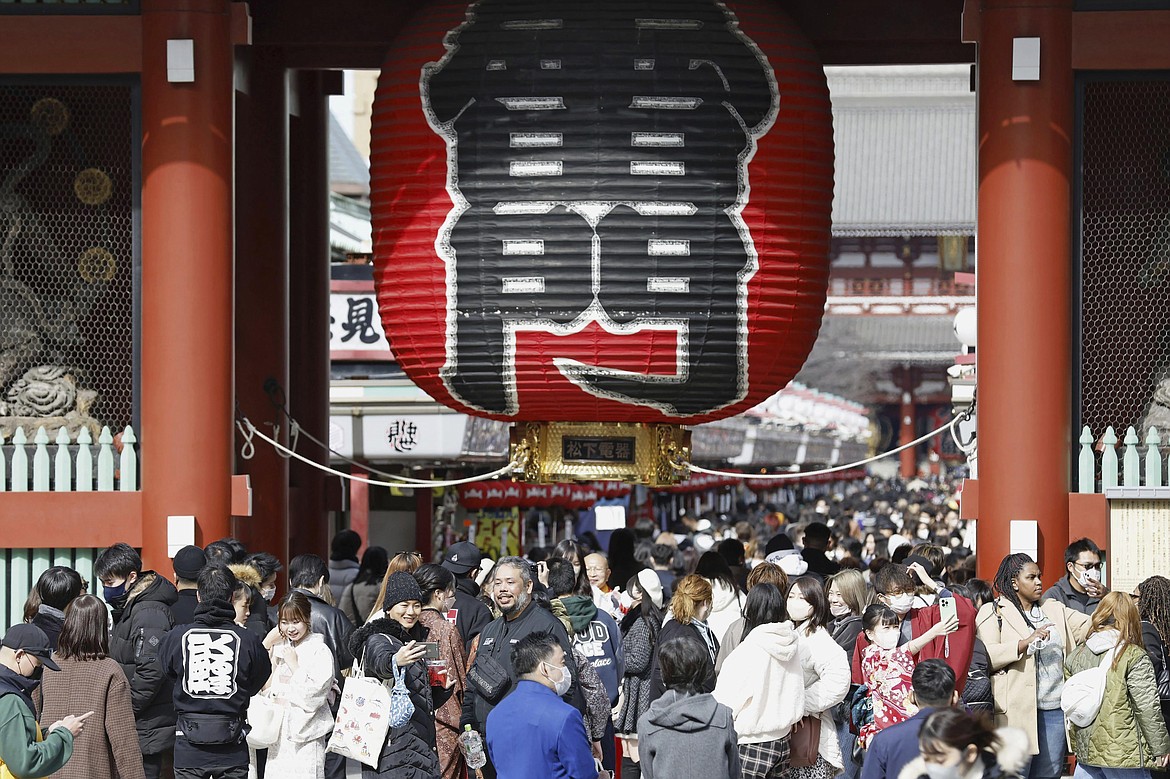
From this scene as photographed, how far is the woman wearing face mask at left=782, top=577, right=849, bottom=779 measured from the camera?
8.57 m

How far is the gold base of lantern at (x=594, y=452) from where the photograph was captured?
493 inches

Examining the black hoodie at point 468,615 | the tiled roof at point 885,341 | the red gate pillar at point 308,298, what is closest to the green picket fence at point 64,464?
the black hoodie at point 468,615

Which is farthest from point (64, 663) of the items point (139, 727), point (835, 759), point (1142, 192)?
point (1142, 192)

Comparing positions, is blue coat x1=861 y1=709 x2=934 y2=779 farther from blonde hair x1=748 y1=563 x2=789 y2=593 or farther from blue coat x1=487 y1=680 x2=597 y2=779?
blonde hair x1=748 y1=563 x2=789 y2=593

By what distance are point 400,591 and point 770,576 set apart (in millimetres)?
1949

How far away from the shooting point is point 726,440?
105 feet

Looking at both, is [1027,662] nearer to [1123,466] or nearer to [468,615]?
[468,615]

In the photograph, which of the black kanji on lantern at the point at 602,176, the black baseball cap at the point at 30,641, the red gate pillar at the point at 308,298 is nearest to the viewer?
the black baseball cap at the point at 30,641

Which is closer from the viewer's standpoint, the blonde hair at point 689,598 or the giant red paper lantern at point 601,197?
the blonde hair at point 689,598

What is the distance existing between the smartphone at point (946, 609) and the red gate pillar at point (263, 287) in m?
6.63

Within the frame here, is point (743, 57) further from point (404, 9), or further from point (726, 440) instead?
point (726, 440)

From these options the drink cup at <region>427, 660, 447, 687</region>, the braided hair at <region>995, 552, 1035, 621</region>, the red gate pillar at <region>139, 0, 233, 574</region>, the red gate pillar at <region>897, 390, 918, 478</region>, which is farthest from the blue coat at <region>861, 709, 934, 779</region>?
the red gate pillar at <region>897, 390, 918, 478</region>

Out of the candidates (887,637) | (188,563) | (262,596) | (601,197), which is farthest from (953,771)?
(601,197)

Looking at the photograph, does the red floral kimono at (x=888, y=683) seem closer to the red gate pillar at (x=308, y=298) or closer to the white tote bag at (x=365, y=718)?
the white tote bag at (x=365, y=718)
